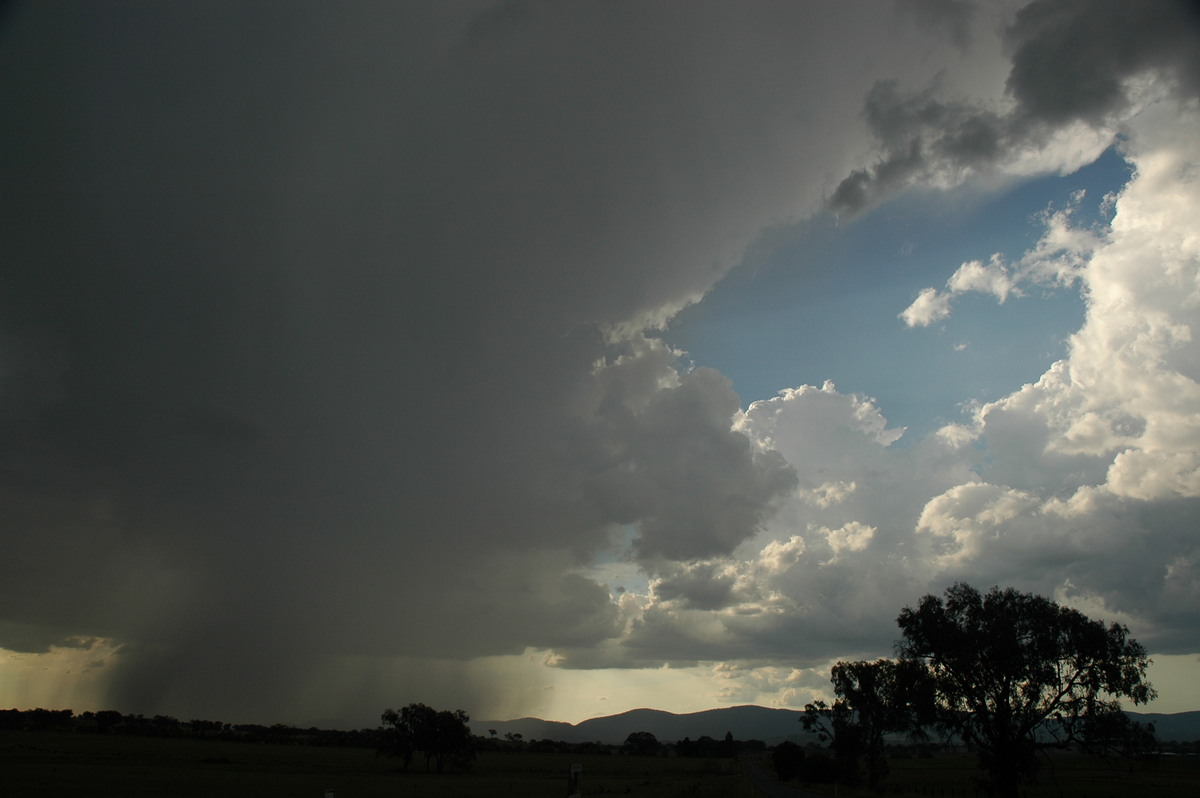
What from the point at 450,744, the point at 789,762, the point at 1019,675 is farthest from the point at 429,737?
the point at 1019,675

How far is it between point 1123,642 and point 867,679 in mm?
47288

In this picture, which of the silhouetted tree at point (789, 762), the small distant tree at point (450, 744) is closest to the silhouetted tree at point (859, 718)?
the silhouetted tree at point (789, 762)

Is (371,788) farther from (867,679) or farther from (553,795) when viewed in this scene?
(867,679)

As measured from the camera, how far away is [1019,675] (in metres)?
46.8

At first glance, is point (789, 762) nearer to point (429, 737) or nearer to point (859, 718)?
point (859, 718)

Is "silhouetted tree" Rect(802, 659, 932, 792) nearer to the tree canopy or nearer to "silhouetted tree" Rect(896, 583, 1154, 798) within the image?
"silhouetted tree" Rect(896, 583, 1154, 798)

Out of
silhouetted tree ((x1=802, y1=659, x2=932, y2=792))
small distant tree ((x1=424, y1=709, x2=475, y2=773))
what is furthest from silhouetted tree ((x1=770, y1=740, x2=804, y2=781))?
small distant tree ((x1=424, y1=709, x2=475, y2=773))

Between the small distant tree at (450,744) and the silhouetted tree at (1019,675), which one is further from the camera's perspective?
the small distant tree at (450,744)

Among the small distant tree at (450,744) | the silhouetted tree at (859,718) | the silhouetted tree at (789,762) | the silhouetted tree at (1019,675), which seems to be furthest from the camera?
the small distant tree at (450,744)

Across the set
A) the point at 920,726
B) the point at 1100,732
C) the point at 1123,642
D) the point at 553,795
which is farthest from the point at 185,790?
the point at 1123,642

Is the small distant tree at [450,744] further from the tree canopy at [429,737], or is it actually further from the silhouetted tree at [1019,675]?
the silhouetted tree at [1019,675]

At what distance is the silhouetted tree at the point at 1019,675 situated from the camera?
1773 inches

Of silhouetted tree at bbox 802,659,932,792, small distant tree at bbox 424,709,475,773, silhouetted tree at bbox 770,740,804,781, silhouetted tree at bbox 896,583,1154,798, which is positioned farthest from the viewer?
small distant tree at bbox 424,709,475,773

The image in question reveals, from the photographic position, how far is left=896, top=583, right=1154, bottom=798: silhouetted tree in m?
45.0
